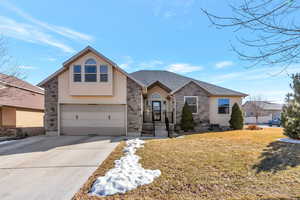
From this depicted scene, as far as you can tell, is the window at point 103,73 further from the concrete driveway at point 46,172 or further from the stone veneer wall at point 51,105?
the concrete driveway at point 46,172

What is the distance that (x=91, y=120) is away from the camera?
1105 centimetres

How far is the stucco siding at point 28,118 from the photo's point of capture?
12.6 meters

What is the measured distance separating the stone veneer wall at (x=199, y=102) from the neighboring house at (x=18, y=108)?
12545 mm

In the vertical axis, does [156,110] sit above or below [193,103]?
below

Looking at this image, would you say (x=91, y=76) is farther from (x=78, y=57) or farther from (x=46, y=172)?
(x=46, y=172)

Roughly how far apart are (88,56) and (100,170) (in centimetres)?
858

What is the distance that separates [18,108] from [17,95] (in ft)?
4.47

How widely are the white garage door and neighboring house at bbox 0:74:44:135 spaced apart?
3.67 metres

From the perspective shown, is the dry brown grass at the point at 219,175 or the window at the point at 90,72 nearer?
the dry brown grass at the point at 219,175

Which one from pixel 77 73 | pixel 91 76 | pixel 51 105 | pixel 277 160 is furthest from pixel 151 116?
pixel 277 160

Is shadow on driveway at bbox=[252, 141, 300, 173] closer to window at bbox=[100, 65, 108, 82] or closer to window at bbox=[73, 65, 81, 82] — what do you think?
window at bbox=[100, 65, 108, 82]

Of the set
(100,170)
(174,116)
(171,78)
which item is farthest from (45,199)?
(171,78)

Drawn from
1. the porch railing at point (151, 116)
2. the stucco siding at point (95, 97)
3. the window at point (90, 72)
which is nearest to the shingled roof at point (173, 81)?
the porch railing at point (151, 116)

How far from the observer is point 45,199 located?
315cm
